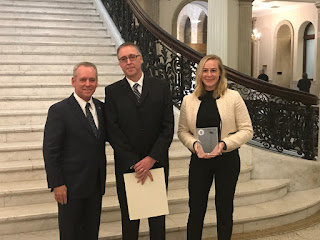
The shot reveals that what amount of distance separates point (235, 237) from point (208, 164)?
131 centimetres

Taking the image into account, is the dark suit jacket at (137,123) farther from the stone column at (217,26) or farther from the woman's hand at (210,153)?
the stone column at (217,26)

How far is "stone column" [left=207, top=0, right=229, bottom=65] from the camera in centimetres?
835

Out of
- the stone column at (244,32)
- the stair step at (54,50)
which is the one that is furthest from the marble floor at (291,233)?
the stone column at (244,32)

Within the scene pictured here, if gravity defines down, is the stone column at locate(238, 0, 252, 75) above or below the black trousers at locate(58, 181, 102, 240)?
above

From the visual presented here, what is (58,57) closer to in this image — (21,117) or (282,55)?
(21,117)

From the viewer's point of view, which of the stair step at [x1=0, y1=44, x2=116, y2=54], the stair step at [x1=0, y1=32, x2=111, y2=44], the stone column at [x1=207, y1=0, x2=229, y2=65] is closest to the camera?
the stair step at [x1=0, y1=44, x2=116, y2=54]

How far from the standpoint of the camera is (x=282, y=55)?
1894 centimetres

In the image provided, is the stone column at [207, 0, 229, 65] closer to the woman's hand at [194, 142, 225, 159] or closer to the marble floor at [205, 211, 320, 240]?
the marble floor at [205, 211, 320, 240]

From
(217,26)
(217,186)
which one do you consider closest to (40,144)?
(217,186)

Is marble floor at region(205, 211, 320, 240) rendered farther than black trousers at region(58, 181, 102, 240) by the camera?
Yes

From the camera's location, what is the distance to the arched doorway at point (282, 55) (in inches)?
737

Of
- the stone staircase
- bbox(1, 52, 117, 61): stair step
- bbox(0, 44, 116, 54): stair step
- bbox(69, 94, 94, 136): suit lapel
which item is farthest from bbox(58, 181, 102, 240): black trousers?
bbox(0, 44, 116, 54): stair step

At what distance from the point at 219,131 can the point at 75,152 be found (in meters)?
1.03

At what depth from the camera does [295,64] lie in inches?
711
